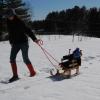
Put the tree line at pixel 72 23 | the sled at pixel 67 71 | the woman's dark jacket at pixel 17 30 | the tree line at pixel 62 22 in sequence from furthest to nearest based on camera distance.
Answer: the tree line at pixel 72 23 → the tree line at pixel 62 22 → the woman's dark jacket at pixel 17 30 → the sled at pixel 67 71

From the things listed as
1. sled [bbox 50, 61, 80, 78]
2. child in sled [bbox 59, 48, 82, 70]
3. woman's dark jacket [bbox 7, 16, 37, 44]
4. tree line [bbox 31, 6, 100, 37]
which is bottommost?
tree line [bbox 31, 6, 100, 37]

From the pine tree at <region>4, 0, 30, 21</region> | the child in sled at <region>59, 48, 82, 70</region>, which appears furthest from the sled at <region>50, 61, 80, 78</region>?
the pine tree at <region>4, 0, 30, 21</region>

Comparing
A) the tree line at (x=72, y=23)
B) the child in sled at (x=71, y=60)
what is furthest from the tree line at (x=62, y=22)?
the child in sled at (x=71, y=60)

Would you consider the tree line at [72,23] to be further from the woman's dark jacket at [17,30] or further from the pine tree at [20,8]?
the woman's dark jacket at [17,30]

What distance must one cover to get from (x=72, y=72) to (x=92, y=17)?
66043 mm

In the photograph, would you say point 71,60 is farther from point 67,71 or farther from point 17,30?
point 17,30

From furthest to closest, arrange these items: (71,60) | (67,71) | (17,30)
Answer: (71,60), (17,30), (67,71)

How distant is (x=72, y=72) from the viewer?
28.2 feet

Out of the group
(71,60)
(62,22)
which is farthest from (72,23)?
(71,60)

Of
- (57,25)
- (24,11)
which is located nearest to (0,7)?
(24,11)

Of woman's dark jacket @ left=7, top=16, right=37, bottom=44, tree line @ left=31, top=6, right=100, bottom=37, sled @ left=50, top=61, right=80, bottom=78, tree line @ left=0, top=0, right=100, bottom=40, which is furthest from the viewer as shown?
tree line @ left=31, top=6, right=100, bottom=37

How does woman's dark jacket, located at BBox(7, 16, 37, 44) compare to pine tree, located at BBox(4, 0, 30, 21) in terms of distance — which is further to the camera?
pine tree, located at BBox(4, 0, 30, 21)

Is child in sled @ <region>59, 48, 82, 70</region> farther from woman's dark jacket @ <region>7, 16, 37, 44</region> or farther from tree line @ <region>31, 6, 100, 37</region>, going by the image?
tree line @ <region>31, 6, 100, 37</region>

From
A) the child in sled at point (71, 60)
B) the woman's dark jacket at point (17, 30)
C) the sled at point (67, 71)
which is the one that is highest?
the woman's dark jacket at point (17, 30)
